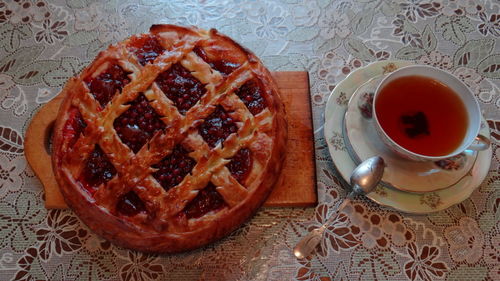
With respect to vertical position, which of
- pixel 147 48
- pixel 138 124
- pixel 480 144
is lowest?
pixel 480 144

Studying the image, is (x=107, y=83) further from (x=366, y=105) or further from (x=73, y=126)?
(x=366, y=105)

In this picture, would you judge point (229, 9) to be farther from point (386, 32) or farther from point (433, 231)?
point (433, 231)

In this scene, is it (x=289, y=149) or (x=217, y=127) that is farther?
(x=289, y=149)

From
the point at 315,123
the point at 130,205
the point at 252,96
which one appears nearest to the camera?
the point at 130,205

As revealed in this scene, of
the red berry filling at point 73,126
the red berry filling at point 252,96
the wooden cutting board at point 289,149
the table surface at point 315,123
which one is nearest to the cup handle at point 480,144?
the table surface at point 315,123

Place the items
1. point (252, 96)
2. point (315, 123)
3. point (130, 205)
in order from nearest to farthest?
point (130, 205), point (252, 96), point (315, 123)

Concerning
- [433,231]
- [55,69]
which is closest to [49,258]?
[55,69]

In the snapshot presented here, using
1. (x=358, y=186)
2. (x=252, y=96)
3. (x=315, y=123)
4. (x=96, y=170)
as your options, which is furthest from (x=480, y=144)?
(x=96, y=170)
